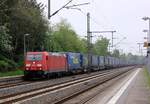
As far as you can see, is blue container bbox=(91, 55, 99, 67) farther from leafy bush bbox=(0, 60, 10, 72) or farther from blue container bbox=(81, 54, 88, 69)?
leafy bush bbox=(0, 60, 10, 72)

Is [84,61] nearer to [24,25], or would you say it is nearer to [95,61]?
[95,61]

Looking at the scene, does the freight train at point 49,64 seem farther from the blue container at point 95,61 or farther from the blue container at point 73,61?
the blue container at point 95,61

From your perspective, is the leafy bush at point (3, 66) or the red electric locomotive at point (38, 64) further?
the leafy bush at point (3, 66)

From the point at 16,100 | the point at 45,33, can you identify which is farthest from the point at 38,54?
the point at 45,33

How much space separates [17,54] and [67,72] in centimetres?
2279

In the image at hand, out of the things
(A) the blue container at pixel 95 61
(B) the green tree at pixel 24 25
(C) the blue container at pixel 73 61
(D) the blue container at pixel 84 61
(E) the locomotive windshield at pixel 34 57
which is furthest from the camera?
(A) the blue container at pixel 95 61

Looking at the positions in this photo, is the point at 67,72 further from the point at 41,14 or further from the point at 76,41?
the point at 76,41

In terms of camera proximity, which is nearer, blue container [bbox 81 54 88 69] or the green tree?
blue container [bbox 81 54 88 69]

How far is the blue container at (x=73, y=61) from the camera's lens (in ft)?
169

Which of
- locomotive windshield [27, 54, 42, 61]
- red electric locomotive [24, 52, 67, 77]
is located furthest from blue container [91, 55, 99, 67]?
locomotive windshield [27, 54, 42, 61]

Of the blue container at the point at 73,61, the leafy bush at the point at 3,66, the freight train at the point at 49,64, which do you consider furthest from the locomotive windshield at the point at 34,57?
the leafy bush at the point at 3,66

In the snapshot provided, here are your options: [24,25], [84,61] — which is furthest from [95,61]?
[24,25]

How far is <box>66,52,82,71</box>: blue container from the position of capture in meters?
51.6

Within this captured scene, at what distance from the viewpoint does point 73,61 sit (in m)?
54.2
